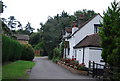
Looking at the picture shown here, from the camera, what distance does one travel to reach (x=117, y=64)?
1155cm

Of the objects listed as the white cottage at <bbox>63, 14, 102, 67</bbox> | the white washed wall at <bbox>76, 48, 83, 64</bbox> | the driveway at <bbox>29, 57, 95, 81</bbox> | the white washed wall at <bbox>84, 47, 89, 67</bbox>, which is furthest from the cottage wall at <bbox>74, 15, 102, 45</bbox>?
the driveway at <bbox>29, 57, 95, 81</bbox>

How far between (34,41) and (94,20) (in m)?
59.2

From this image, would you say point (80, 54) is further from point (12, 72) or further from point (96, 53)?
point (12, 72)

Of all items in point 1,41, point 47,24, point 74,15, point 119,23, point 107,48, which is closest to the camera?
point 119,23

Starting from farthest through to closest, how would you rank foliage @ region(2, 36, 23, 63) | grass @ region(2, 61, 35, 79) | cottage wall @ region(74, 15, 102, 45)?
cottage wall @ region(74, 15, 102, 45), foliage @ region(2, 36, 23, 63), grass @ region(2, 61, 35, 79)

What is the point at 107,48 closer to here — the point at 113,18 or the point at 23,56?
the point at 113,18

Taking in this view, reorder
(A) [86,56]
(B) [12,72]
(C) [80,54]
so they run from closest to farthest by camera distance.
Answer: (B) [12,72] < (A) [86,56] < (C) [80,54]

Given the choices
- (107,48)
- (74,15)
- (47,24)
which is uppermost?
(74,15)

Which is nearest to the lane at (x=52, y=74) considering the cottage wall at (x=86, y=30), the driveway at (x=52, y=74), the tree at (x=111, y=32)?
the driveway at (x=52, y=74)

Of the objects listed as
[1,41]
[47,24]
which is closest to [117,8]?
[1,41]

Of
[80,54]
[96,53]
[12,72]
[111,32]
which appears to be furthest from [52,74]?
[80,54]

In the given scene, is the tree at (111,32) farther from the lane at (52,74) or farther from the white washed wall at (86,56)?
the white washed wall at (86,56)

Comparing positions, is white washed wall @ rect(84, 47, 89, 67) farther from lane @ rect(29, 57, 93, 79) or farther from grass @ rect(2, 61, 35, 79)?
grass @ rect(2, 61, 35, 79)

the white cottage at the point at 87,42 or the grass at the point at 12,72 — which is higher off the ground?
the white cottage at the point at 87,42
